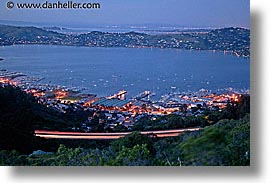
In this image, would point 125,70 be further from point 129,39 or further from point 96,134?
point 96,134

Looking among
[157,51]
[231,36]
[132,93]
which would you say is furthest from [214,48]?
[132,93]

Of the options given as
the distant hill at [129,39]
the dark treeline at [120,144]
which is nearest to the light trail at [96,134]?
the dark treeline at [120,144]

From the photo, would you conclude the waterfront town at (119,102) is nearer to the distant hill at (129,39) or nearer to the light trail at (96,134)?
the light trail at (96,134)

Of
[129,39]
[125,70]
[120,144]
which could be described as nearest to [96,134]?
[120,144]

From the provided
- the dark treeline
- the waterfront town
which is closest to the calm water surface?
the waterfront town

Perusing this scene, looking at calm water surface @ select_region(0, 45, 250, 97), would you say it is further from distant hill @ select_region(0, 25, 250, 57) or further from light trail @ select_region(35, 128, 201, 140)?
light trail @ select_region(35, 128, 201, 140)

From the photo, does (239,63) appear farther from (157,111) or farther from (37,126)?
(37,126)

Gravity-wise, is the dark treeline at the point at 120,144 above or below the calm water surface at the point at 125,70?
below
